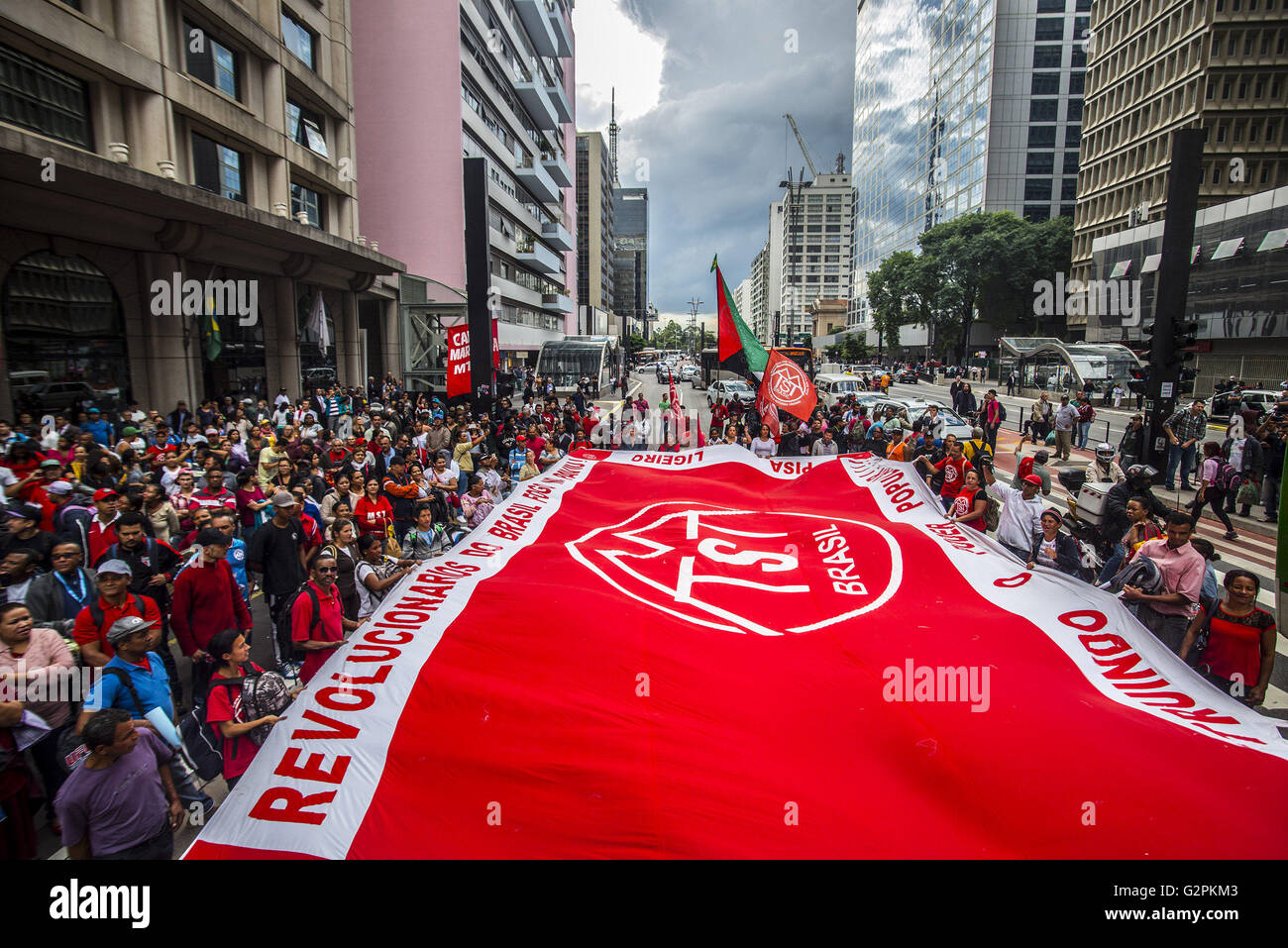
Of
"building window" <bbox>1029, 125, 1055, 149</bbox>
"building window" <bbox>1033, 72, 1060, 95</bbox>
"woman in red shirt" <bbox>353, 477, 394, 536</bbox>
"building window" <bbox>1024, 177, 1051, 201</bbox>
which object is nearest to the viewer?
"woman in red shirt" <bbox>353, 477, 394, 536</bbox>

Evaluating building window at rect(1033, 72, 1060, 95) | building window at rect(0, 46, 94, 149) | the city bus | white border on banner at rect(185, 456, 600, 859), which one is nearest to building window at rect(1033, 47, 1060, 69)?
building window at rect(1033, 72, 1060, 95)

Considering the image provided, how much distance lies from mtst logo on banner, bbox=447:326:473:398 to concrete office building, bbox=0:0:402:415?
5.64 metres

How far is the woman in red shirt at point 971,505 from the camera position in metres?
8.58

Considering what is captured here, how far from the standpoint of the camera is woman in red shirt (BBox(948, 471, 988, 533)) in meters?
8.58

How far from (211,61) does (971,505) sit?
22.6 m

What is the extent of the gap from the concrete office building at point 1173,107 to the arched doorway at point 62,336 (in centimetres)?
5297

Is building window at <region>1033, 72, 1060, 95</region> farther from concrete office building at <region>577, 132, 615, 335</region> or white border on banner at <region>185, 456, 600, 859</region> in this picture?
white border on banner at <region>185, 456, 600, 859</region>

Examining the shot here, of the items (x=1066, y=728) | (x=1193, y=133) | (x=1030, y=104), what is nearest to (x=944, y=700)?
(x=1066, y=728)

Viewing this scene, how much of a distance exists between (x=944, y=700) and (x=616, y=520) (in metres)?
4.51

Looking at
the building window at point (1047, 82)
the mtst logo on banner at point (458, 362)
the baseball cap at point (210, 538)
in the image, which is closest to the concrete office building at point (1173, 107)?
the building window at point (1047, 82)

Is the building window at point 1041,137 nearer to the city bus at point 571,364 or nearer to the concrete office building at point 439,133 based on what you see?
the concrete office building at point 439,133
